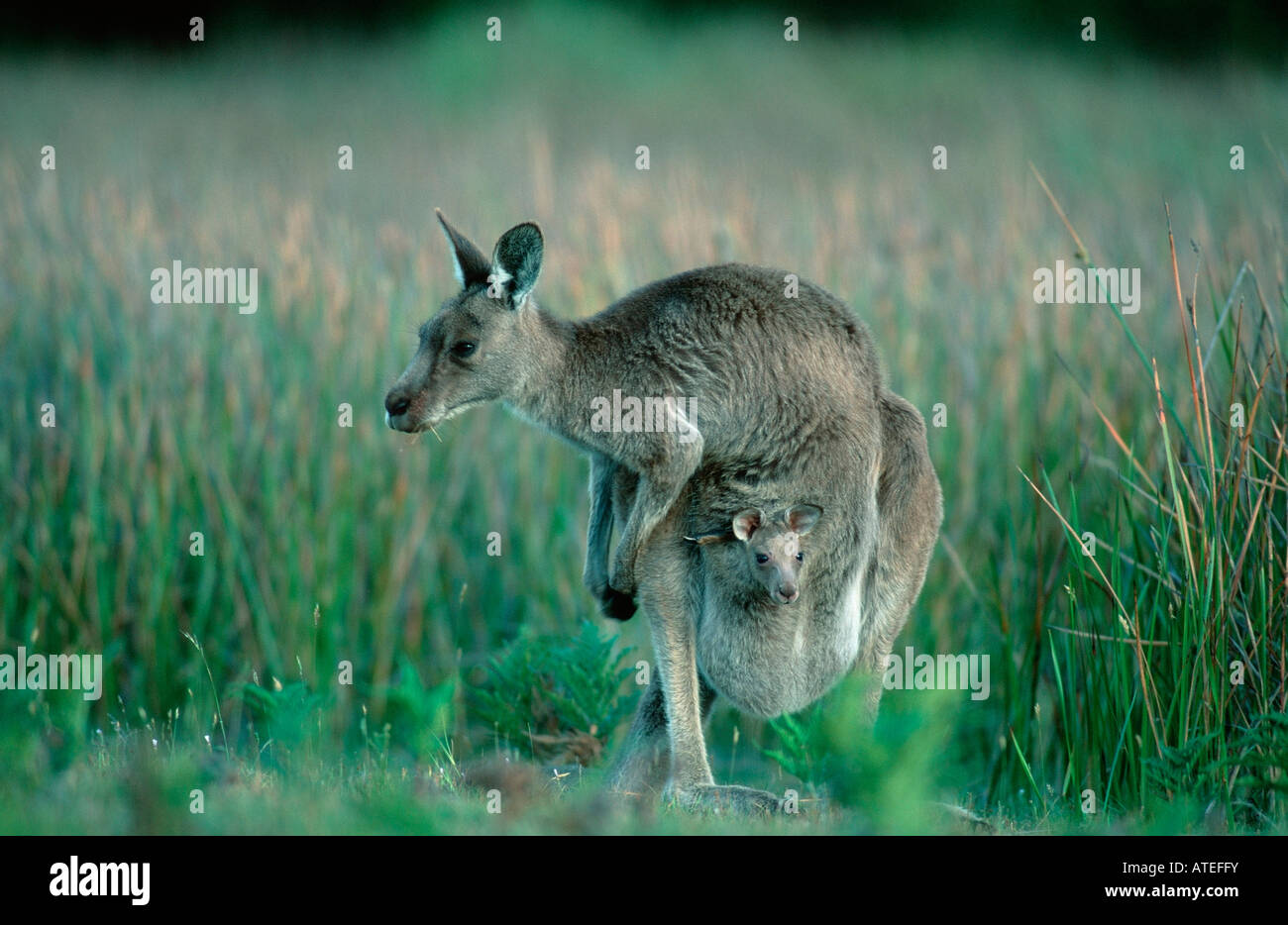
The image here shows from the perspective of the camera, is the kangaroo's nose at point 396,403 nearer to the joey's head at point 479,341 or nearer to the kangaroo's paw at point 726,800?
the joey's head at point 479,341

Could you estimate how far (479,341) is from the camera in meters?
3.89

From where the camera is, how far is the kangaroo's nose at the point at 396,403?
3.82 meters

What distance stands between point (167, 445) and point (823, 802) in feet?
13.0

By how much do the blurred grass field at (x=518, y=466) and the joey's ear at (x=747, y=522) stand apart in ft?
1.70

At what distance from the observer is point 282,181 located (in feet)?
27.4

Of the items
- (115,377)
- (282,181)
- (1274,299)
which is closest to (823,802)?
(1274,299)

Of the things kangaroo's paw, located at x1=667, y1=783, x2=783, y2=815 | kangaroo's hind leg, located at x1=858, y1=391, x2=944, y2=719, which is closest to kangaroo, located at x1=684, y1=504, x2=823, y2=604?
kangaroo's hind leg, located at x1=858, y1=391, x2=944, y2=719

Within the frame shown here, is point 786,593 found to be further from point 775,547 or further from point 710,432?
point 710,432

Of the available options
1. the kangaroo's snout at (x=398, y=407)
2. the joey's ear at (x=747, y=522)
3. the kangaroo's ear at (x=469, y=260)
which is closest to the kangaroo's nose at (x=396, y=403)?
the kangaroo's snout at (x=398, y=407)

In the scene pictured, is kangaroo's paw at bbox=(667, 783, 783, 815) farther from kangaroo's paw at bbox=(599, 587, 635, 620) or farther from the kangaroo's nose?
the kangaroo's nose

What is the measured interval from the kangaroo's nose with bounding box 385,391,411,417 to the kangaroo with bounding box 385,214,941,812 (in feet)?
0.04

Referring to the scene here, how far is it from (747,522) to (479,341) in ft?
3.01

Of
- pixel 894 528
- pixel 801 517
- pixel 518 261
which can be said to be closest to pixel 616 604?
pixel 801 517

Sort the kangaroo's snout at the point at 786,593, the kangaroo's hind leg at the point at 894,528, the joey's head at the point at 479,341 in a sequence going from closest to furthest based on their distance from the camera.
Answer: the kangaroo's snout at the point at 786,593
the joey's head at the point at 479,341
the kangaroo's hind leg at the point at 894,528
